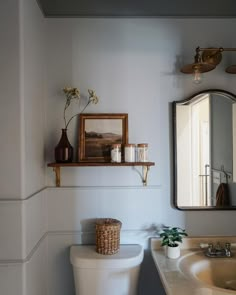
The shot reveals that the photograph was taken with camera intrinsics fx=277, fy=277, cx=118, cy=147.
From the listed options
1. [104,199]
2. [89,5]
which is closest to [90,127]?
[104,199]

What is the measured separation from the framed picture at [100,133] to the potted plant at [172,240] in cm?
57

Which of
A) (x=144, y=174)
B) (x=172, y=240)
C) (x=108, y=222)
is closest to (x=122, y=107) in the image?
(x=144, y=174)

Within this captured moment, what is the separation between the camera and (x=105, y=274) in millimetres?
1528

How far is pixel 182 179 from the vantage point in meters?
1.75

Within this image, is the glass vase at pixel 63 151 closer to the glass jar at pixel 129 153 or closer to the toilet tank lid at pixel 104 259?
the glass jar at pixel 129 153

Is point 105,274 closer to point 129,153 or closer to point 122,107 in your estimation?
point 129,153

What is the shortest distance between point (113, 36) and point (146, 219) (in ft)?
3.87

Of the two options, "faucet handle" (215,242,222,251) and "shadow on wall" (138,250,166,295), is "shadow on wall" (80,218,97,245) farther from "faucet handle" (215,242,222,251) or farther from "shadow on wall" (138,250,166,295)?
"faucet handle" (215,242,222,251)

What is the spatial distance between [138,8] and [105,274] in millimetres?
1558

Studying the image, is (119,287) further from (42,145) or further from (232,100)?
(232,100)

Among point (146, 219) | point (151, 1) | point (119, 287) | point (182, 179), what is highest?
point (151, 1)

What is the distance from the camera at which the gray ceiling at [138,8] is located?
1.61 m

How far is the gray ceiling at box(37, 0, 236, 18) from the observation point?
1.61 meters

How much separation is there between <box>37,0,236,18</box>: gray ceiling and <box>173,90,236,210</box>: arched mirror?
1.63 feet
